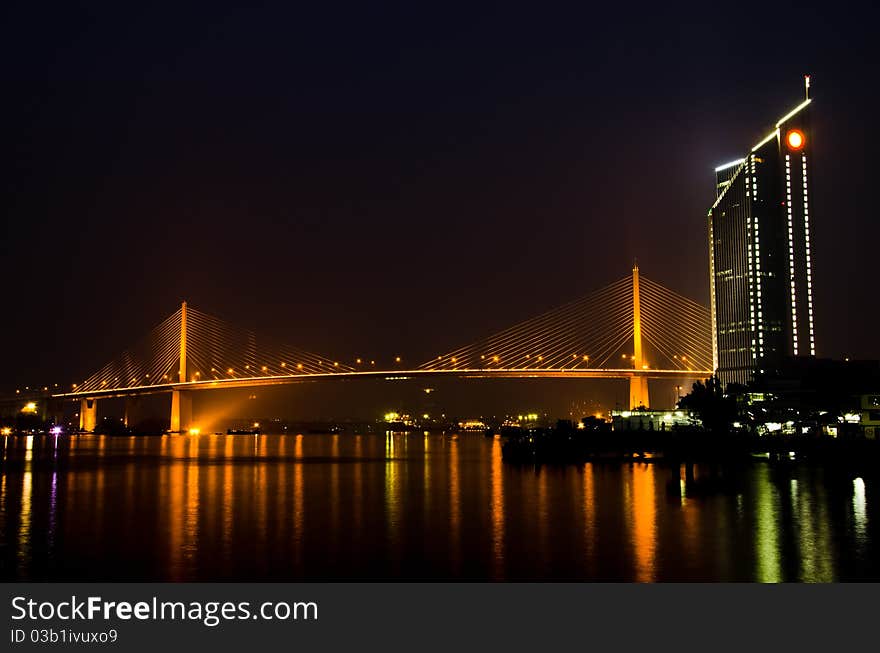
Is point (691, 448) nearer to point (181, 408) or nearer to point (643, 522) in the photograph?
point (643, 522)

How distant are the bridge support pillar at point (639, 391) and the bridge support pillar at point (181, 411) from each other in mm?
34106

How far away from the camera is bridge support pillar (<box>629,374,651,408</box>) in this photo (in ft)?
193

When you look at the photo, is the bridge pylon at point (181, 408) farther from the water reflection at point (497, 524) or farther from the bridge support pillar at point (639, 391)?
the water reflection at point (497, 524)

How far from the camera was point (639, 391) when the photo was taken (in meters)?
59.5

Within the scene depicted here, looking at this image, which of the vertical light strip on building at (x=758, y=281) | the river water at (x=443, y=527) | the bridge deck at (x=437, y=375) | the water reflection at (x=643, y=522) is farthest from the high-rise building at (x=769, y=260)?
the water reflection at (x=643, y=522)

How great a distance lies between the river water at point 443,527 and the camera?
48.4 ft

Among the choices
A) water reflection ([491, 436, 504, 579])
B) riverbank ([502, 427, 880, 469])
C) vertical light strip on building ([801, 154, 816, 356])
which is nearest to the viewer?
water reflection ([491, 436, 504, 579])

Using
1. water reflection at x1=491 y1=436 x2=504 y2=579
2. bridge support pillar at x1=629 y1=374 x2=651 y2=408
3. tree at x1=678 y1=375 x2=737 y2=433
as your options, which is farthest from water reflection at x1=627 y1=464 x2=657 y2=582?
bridge support pillar at x1=629 y1=374 x2=651 y2=408

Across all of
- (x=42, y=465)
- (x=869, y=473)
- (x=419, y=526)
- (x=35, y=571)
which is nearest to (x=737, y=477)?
(x=869, y=473)

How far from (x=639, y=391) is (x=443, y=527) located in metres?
42.3

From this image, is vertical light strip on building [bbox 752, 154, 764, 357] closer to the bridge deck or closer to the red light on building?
the red light on building

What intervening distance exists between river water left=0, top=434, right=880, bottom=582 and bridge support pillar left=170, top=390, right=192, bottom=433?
39260mm

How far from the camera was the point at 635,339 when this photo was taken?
208ft

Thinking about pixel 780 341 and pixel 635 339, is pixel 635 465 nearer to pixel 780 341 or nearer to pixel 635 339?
pixel 635 339
